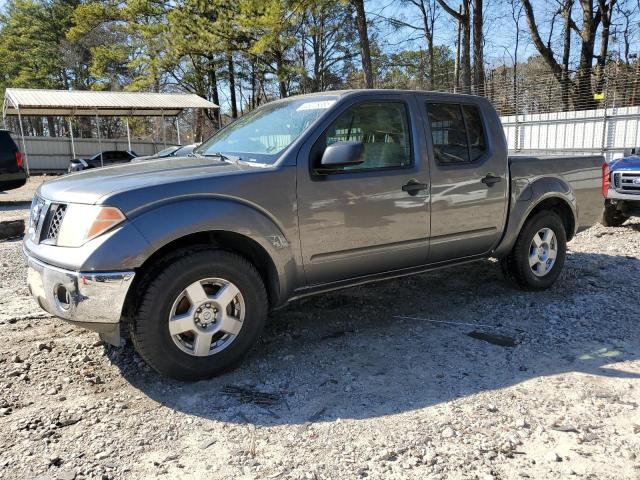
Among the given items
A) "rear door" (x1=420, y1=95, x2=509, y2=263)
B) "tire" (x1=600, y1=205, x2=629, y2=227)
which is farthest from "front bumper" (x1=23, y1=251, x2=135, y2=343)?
"tire" (x1=600, y1=205, x2=629, y2=227)

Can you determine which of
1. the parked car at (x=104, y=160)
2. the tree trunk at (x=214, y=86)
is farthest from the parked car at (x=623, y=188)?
the tree trunk at (x=214, y=86)

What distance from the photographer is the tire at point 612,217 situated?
28.1 feet

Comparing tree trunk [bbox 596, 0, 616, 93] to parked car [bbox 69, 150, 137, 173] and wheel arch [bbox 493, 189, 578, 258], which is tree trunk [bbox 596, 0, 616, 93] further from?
parked car [bbox 69, 150, 137, 173]

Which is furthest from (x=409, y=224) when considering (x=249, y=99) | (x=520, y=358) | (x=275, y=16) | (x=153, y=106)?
(x=249, y=99)

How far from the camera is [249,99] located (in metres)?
40.4

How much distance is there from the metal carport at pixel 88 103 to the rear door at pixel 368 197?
21.4 metres

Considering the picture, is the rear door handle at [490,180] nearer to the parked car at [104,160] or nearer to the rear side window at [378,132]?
the rear side window at [378,132]

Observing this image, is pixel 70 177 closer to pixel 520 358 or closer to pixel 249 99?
pixel 520 358

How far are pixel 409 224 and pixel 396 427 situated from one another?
5.45 feet

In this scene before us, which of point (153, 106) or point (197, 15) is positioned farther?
point (197, 15)

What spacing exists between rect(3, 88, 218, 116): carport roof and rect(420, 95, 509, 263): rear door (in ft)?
71.2

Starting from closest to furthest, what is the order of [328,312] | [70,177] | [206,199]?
[206,199], [70,177], [328,312]

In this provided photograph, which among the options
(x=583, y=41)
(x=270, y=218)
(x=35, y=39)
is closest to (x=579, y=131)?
(x=583, y=41)

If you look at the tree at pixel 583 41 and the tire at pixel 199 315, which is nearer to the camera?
the tire at pixel 199 315
